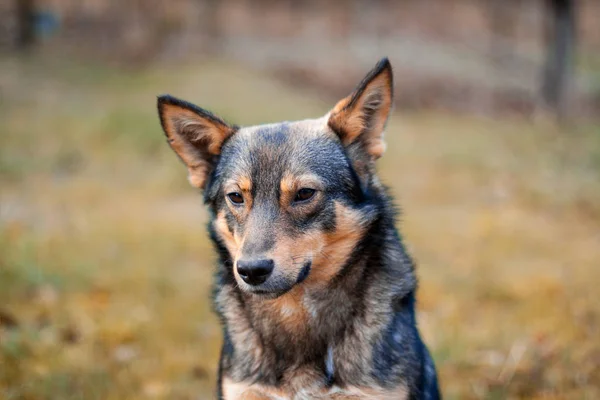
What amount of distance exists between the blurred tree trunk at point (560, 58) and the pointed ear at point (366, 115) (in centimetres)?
1741

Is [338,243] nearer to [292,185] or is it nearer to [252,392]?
[292,185]

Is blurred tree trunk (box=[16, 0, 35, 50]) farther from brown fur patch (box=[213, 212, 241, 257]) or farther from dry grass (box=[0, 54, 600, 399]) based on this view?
brown fur patch (box=[213, 212, 241, 257])

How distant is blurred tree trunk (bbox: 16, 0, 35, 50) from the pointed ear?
772 inches

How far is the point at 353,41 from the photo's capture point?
29.5m

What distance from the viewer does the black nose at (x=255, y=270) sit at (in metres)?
3.15

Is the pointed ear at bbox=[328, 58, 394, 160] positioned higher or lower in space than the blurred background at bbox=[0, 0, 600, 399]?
higher

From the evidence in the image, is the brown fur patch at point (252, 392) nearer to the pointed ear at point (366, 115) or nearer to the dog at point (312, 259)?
the dog at point (312, 259)

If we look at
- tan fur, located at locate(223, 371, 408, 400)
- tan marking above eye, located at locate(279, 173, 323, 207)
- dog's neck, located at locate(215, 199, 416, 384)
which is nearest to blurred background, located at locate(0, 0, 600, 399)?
dog's neck, located at locate(215, 199, 416, 384)

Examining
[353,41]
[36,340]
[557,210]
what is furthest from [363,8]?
[36,340]

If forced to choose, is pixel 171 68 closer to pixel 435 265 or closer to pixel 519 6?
pixel 435 265

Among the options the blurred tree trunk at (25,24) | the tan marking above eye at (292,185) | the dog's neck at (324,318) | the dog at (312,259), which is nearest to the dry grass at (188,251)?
the dog's neck at (324,318)

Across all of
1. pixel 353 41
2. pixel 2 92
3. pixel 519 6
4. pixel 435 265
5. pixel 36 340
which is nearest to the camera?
pixel 36 340

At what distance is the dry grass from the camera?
197 inches

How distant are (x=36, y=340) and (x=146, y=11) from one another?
21.4 meters
